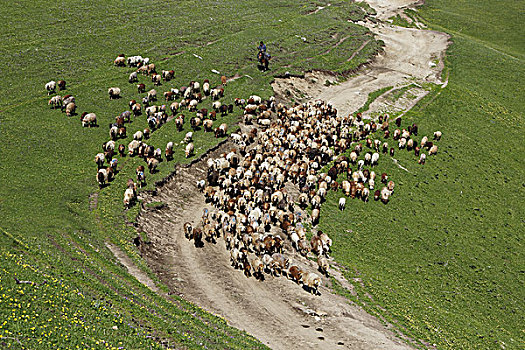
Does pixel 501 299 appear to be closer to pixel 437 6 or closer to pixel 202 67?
pixel 202 67

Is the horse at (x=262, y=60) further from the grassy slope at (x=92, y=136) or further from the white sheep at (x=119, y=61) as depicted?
the white sheep at (x=119, y=61)

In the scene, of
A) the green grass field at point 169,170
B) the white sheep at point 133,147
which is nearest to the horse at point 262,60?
the green grass field at point 169,170

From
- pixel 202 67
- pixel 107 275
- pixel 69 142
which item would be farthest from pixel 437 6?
Answer: pixel 107 275

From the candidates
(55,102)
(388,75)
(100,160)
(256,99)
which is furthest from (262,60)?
(100,160)

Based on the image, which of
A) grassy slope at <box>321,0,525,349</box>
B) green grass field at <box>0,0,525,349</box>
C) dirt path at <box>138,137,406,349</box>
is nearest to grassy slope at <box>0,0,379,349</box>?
green grass field at <box>0,0,525,349</box>

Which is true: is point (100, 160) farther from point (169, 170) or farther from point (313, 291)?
point (313, 291)

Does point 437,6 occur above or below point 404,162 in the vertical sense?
above
